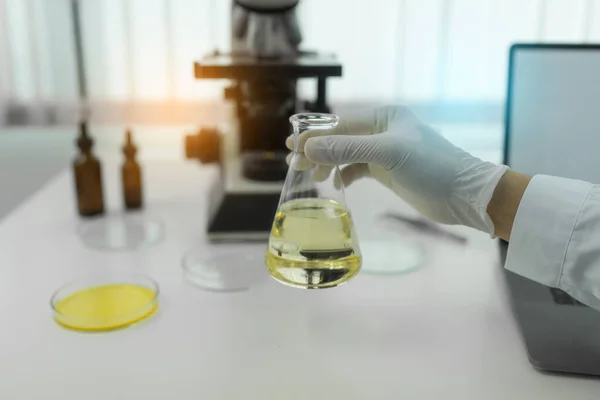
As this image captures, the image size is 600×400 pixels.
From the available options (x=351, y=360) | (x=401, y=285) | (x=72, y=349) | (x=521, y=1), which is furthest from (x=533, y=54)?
(x=521, y=1)

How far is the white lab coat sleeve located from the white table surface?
0.37 ft

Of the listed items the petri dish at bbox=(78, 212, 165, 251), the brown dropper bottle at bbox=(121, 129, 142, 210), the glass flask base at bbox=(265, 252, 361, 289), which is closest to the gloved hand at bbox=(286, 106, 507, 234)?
the glass flask base at bbox=(265, 252, 361, 289)

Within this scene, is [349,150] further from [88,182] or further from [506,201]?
[88,182]

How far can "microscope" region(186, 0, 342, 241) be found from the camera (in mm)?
1154

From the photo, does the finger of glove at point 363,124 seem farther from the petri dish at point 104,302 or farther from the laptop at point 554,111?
the petri dish at point 104,302

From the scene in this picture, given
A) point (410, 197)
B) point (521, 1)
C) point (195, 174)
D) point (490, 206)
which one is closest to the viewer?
point (490, 206)

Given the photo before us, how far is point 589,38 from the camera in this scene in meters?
1.96

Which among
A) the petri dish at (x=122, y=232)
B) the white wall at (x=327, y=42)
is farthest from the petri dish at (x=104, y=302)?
the white wall at (x=327, y=42)

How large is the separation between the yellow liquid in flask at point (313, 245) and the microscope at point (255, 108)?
41 cm

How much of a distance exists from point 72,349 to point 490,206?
2.07 feet

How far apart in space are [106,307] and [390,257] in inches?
20.1

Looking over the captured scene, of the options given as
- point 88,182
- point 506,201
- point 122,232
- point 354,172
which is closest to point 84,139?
point 88,182

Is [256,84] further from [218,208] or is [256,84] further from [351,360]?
[351,360]

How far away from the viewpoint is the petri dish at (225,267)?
3.29 ft
